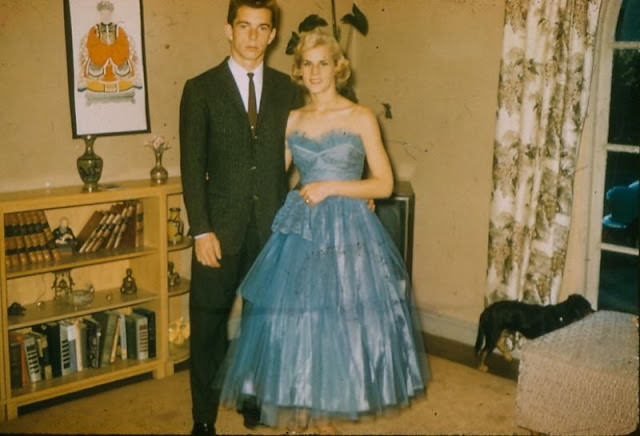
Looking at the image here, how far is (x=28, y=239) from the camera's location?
3289 millimetres

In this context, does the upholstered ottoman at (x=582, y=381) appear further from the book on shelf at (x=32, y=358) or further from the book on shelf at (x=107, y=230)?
the book on shelf at (x=32, y=358)

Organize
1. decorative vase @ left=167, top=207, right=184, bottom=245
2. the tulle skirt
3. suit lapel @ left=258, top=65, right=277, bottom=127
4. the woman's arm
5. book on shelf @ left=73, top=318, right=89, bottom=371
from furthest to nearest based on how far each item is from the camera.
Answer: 1. decorative vase @ left=167, top=207, right=184, bottom=245
2. book on shelf @ left=73, top=318, right=89, bottom=371
3. suit lapel @ left=258, top=65, right=277, bottom=127
4. the woman's arm
5. the tulle skirt

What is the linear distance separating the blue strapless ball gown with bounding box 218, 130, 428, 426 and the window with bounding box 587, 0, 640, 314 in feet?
4.65

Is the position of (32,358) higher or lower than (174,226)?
lower

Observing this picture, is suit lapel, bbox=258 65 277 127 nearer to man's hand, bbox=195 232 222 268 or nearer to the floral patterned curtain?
man's hand, bbox=195 232 222 268

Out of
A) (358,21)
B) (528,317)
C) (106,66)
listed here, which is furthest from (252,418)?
(358,21)

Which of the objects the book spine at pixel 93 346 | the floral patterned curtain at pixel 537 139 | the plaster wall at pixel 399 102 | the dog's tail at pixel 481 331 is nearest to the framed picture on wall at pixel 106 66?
the plaster wall at pixel 399 102

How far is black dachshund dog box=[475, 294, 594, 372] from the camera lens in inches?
137


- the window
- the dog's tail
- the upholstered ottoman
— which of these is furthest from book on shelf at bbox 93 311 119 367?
the window

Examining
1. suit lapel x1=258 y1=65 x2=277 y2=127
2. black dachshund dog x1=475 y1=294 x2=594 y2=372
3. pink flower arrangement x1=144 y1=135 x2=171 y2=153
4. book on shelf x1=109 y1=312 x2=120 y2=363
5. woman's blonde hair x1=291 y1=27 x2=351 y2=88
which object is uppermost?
woman's blonde hair x1=291 y1=27 x2=351 y2=88

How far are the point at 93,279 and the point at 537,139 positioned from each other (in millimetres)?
2329

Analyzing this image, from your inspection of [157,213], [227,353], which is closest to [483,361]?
[227,353]

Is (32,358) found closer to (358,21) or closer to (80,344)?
(80,344)

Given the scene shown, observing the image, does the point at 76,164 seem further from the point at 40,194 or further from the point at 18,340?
the point at 18,340
